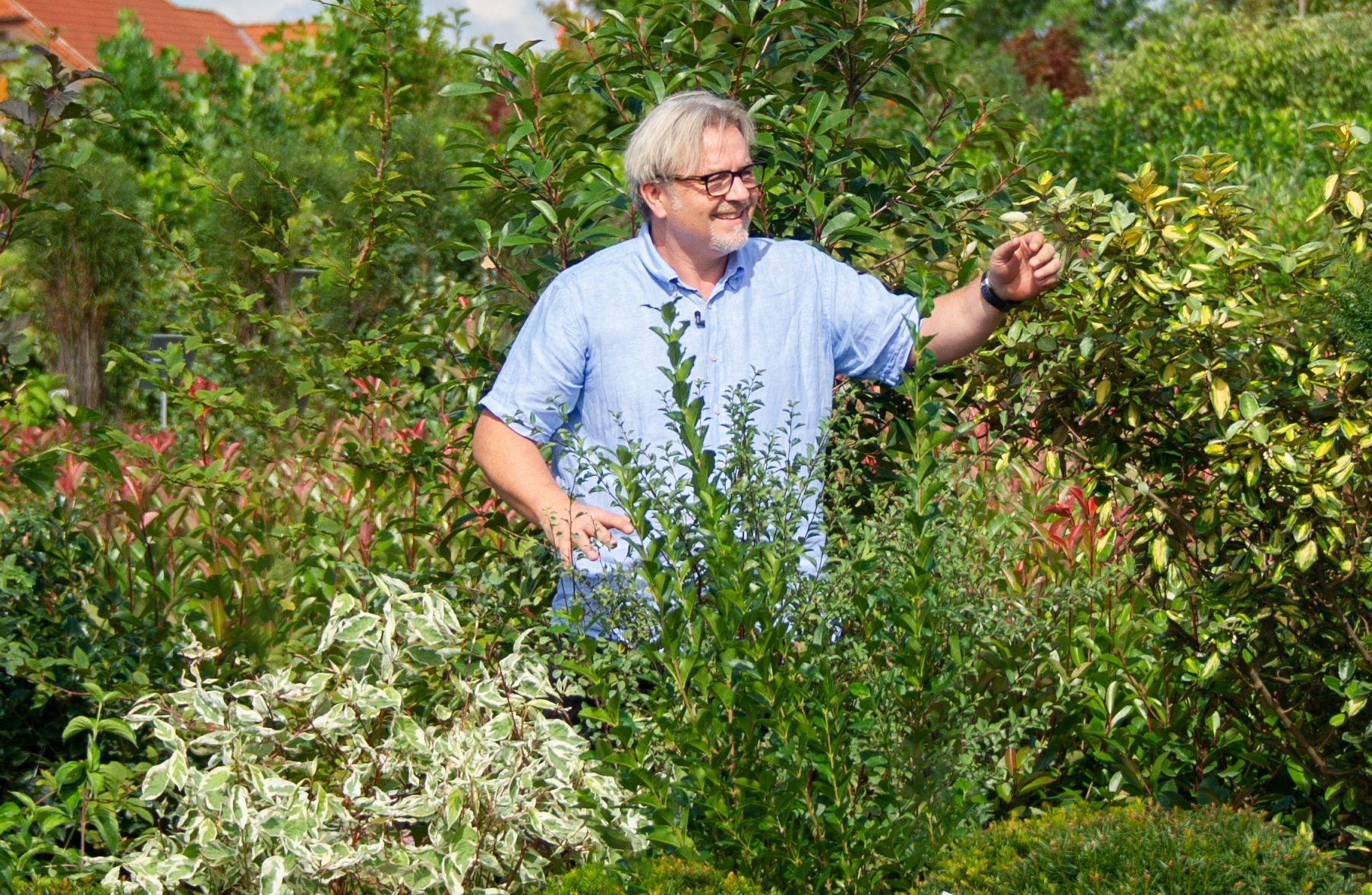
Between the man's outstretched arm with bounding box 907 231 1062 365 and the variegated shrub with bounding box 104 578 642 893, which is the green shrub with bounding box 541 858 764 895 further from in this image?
the man's outstretched arm with bounding box 907 231 1062 365

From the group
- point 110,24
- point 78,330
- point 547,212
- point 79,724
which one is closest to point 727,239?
point 547,212

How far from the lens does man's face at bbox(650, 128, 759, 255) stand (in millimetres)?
3148

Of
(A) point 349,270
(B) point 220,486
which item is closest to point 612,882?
(B) point 220,486

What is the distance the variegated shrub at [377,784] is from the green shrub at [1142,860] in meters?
0.68

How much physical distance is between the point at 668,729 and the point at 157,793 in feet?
3.81

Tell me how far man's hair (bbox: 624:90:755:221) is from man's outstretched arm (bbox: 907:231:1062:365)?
1.91 ft

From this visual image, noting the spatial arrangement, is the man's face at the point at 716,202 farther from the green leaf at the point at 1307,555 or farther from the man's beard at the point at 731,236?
the green leaf at the point at 1307,555

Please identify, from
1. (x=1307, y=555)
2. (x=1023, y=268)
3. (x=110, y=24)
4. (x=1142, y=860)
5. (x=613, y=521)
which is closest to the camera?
(x=1142, y=860)

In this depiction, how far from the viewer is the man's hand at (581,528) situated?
106 inches

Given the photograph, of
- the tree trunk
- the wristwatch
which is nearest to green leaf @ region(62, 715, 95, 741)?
the wristwatch

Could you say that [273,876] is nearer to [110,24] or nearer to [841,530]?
[841,530]

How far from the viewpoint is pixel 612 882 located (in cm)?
251

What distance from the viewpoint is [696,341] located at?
3.24 meters

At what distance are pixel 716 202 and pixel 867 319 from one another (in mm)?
435
